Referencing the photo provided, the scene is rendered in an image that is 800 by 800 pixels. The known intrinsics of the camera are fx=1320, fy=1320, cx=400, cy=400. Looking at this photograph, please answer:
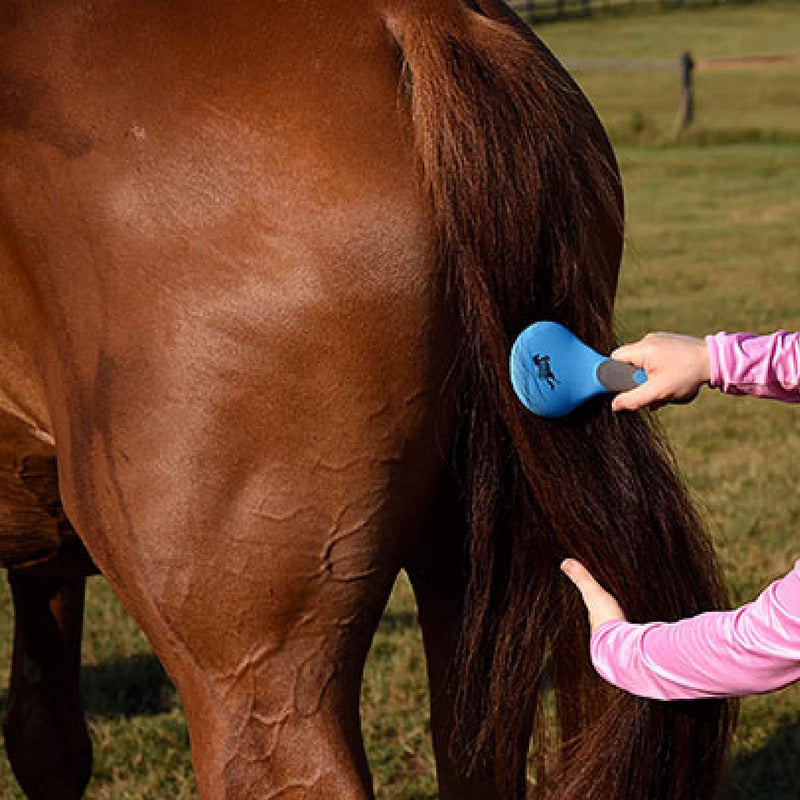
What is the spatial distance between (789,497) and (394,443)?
3.89m

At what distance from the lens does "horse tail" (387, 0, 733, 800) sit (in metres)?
1.60

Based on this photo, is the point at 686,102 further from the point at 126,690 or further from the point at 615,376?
Result: the point at 615,376

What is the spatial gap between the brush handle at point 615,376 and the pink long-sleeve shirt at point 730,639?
0.41 feet

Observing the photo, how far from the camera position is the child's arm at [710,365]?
1655 millimetres

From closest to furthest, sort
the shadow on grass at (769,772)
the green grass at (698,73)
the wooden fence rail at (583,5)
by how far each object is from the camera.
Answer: the shadow on grass at (769,772)
the green grass at (698,73)
the wooden fence rail at (583,5)

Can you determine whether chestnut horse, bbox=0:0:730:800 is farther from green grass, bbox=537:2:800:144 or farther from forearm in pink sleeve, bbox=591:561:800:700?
green grass, bbox=537:2:800:144

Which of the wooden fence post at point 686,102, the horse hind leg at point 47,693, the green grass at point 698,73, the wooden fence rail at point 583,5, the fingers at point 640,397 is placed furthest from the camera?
the wooden fence rail at point 583,5

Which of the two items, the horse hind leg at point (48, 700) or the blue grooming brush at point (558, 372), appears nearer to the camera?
the blue grooming brush at point (558, 372)

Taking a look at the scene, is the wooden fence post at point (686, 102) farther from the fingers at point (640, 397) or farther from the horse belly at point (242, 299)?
the horse belly at point (242, 299)

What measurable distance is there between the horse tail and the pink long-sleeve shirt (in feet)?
0.27

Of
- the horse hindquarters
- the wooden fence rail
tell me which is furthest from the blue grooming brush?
the wooden fence rail

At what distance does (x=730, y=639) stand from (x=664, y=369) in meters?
0.34

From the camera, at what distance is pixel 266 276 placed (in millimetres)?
1541

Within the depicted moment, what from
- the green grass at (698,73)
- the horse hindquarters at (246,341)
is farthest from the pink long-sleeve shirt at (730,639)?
the green grass at (698,73)
